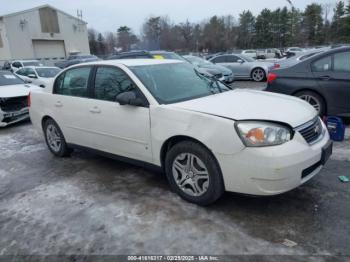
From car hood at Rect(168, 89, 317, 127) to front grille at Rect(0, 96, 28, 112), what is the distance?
20.2ft

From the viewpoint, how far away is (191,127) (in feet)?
10.6

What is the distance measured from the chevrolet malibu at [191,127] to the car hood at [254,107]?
0.03 ft

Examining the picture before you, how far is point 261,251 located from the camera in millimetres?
2648

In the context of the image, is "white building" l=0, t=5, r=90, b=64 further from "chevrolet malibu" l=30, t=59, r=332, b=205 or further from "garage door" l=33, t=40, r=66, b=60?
"chevrolet malibu" l=30, t=59, r=332, b=205

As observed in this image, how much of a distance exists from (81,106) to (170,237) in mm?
2463

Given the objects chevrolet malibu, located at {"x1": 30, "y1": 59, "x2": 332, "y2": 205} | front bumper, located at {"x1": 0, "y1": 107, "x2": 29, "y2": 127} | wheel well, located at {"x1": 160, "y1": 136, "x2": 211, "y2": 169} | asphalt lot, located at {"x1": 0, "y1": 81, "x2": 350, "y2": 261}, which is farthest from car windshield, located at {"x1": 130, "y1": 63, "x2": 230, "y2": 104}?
front bumper, located at {"x1": 0, "y1": 107, "x2": 29, "y2": 127}

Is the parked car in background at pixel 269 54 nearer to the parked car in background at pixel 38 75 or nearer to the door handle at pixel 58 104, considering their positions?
the parked car in background at pixel 38 75

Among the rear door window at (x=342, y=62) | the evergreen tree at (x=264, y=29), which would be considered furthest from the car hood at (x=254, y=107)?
the evergreen tree at (x=264, y=29)

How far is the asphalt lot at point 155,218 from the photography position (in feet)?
9.10

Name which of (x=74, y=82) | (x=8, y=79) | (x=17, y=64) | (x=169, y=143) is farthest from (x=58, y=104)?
(x=17, y=64)

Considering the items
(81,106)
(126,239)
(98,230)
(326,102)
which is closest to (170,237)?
(126,239)

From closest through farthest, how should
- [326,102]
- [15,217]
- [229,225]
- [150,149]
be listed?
[229,225] < [15,217] < [150,149] < [326,102]

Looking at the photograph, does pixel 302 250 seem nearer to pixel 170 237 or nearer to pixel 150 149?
pixel 170 237

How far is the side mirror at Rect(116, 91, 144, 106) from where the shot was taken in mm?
3695
